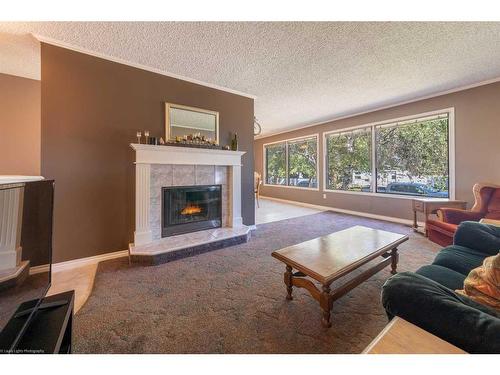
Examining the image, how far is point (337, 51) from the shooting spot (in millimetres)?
2438

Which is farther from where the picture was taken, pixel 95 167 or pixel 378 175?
pixel 378 175

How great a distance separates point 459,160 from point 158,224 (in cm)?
521

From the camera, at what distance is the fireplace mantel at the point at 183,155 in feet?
8.66

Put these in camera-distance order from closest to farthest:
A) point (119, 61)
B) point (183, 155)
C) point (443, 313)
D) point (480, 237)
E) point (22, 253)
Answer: point (443, 313) < point (22, 253) < point (480, 237) < point (119, 61) < point (183, 155)

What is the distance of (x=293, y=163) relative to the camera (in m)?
6.98

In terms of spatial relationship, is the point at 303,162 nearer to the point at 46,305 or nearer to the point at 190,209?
the point at 190,209

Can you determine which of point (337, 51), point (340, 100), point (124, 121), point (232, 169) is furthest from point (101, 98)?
point (340, 100)

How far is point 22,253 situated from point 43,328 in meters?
0.35

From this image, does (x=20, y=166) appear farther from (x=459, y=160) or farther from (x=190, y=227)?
(x=459, y=160)

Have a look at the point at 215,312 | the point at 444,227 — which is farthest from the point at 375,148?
the point at 215,312

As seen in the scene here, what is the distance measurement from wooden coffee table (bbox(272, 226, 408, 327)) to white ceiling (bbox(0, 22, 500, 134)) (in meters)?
2.13

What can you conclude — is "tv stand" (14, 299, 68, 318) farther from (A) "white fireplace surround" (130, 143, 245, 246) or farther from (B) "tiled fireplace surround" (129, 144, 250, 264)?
(A) "white fireplace surround" (130, 143, 245, 246)

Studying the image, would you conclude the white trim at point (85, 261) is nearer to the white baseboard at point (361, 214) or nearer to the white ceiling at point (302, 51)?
the white ceiling at point (302, 51)
